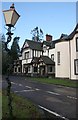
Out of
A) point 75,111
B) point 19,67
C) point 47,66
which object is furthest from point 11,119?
point 19,67

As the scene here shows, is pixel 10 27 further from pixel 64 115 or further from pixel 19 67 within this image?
pixel 19 67

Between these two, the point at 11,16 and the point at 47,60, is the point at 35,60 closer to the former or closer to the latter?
the point at 47,60

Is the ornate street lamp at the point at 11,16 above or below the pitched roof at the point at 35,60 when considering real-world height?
below

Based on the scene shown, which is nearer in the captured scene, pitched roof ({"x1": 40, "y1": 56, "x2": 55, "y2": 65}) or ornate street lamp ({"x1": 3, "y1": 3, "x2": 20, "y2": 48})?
ornate street lamp ({"x1": 3, "y1": 3, "x2": 20, "y2": 48})

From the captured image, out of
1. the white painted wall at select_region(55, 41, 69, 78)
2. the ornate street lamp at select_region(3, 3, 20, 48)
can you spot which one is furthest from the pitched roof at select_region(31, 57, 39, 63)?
the ornate street lamp at select_region(3, 3, 20, 48)

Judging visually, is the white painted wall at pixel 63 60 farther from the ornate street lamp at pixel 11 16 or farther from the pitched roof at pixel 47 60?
the ornate street lamp at pixel 11 16

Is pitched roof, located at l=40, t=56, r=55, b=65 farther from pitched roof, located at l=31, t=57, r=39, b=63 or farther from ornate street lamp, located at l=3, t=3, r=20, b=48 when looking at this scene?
ornate street lamp, located at l=3, t=3, r=20, b=48

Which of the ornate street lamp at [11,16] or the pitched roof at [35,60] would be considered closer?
the ornate street lamp at [11,16]

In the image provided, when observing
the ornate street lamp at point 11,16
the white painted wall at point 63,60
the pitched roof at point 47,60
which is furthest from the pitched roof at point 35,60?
the ornate street lamp at point 11,16

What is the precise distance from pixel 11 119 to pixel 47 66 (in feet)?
136

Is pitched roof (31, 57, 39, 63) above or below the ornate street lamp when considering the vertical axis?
above

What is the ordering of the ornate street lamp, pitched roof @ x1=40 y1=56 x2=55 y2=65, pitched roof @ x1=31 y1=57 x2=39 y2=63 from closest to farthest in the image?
the ornate street lamp < pitched roof @ x1=40 y1=56 x2=55 y2=65 < pitched roof @ x1=31 y1=57 x2=39 y2=63

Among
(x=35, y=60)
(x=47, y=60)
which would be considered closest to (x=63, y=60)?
(x=47, y=60)

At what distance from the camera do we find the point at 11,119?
26.4 feet
